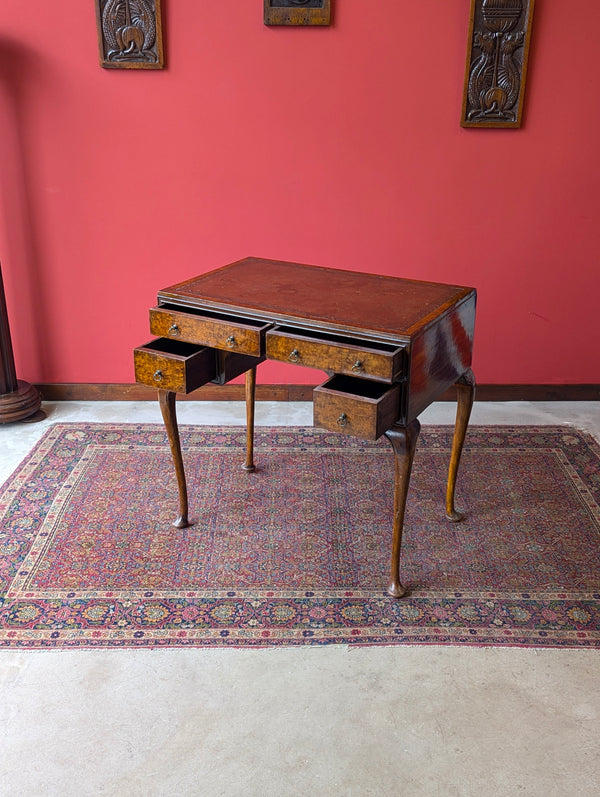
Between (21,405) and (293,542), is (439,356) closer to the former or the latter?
(293,542)

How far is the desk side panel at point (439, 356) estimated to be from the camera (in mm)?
2195

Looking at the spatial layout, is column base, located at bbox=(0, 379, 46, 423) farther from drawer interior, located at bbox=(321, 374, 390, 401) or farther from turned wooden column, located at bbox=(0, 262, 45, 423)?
drawer interior, located at bbox=(321, 374, 390, 401)

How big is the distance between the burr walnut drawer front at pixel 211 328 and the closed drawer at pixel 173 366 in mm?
62

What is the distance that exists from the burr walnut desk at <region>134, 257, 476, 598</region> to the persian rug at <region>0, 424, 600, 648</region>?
7.1 inches

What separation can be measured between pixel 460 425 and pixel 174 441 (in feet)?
3.07

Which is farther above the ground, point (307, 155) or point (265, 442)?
point (307, 155)

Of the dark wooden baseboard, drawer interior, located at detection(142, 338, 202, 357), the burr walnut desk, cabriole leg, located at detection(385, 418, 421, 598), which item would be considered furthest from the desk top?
the dark wooden baseboard

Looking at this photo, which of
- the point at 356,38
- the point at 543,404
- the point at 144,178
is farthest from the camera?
the point at 543,404

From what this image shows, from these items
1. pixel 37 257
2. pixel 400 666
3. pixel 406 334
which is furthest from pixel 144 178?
pixel 400 666

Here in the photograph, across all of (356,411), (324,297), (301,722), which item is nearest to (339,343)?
(356,411)

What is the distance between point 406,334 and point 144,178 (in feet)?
6.02

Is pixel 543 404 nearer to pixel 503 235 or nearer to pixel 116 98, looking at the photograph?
pixel 503 235

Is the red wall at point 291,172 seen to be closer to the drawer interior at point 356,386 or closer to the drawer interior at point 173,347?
the drawer interior at point 173,347

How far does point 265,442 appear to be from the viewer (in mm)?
3375
